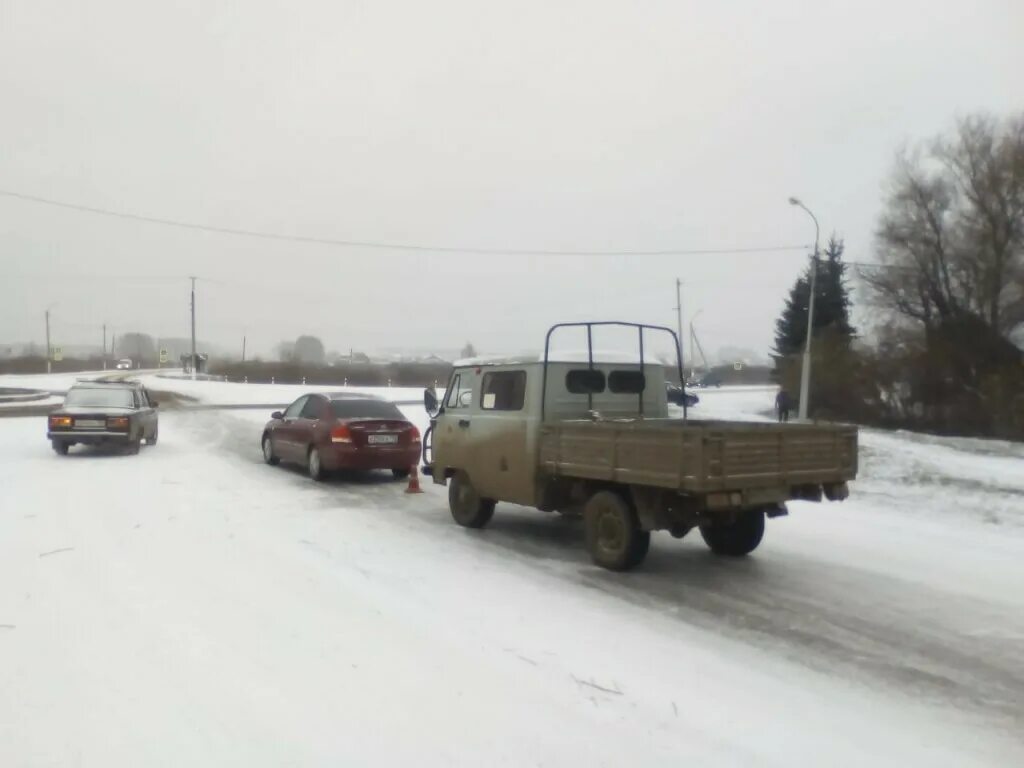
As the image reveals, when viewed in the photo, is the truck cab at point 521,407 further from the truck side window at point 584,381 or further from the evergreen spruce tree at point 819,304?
the evergreen spruce tree at point 819,304

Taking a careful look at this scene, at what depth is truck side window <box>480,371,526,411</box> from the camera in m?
8.98

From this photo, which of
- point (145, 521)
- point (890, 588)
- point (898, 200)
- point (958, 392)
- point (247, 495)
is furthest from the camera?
point (898, 200)

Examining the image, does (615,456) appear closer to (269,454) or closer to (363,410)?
(363,410)

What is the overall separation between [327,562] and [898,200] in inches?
1323

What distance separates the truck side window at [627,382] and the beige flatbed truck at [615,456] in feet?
0.04

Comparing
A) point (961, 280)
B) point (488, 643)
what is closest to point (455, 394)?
point (488, 643)

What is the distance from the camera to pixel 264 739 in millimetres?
4113

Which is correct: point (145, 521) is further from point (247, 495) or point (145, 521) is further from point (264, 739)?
point (264, 739)

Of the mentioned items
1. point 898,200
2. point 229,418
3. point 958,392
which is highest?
point 898,200

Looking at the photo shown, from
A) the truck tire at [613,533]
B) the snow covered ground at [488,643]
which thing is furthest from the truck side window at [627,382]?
the truck tire at [613,533]

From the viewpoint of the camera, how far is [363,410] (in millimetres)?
14359

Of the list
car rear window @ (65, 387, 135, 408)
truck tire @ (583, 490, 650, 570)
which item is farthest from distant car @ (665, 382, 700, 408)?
car rear window @ (65, 387, 135, 408)

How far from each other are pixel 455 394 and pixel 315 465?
15.6 ft

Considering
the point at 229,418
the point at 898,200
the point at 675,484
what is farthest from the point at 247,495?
the point at 898,200
